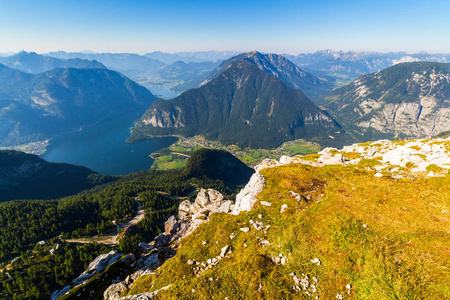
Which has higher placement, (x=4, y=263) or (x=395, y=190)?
(x=395, y=190)

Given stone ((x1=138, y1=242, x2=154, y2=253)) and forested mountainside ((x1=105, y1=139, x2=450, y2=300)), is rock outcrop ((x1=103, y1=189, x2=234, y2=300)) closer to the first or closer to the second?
stone ((x1=138, y1=242, x2=154, y2=253))

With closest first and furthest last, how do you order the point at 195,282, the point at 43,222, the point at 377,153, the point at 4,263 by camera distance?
the point at 195,282 < the point at 377,153 < the point at 4,263 < the point at 43,222

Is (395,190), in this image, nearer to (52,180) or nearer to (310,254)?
(310,254)

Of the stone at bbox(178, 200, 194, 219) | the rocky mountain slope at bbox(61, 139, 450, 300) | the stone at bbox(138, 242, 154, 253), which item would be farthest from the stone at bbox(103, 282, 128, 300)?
the stone at bbox(178, 200, 194, 219)

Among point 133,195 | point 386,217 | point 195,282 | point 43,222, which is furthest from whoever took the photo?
point 133,195

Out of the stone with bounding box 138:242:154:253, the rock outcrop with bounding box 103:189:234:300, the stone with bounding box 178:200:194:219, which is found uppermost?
the rock outcrop with bounding box 103:189:234:300

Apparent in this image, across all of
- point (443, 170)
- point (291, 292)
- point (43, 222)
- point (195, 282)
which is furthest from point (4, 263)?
point (443, 170)

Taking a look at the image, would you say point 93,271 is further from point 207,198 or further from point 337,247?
point 337,247
